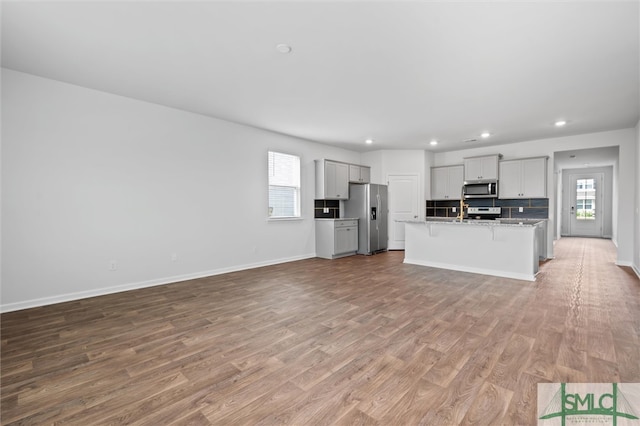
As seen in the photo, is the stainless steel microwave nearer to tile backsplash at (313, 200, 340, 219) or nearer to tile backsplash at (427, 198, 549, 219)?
tile backsplash at (427, 198, 549, 219)

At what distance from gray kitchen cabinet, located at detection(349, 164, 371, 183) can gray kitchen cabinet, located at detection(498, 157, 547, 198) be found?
3239 millimetres

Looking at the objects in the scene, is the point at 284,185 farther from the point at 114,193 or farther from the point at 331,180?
the point at 114,193

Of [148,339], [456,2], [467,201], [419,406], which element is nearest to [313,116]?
[456,2]

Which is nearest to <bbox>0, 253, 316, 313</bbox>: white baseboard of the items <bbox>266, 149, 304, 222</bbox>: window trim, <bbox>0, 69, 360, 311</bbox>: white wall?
<bbox>0, 69, 360, 311</bbox>: white wall

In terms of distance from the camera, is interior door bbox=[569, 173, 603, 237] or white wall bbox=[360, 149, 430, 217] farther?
interior door bbox=[569, 173, 603, 237]

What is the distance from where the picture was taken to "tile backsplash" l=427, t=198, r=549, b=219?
6883 mm

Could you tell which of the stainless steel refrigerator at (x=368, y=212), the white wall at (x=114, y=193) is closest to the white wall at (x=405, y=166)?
the stainless steel refrigerator at (x=368, y=212)

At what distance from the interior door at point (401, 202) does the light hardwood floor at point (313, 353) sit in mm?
3825

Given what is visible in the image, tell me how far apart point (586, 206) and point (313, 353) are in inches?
512

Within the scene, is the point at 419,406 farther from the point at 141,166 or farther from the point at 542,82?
the point at 141,166

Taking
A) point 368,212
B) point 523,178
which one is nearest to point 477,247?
point 368,212

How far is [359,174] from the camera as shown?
7.79 metres

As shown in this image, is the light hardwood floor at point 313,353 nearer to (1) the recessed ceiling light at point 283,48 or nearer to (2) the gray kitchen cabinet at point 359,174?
(1) the recessed ceiling light at point 283,48

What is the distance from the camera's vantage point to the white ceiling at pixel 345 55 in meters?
2.34
